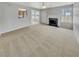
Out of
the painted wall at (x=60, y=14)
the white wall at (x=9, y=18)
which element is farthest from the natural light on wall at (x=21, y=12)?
the painted wall at (x=60, y=14)

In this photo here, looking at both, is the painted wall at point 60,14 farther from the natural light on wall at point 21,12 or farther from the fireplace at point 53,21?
the natural light on wall at point 21,12

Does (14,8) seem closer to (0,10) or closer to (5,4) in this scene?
(5,4)

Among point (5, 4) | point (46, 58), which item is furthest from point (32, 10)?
point (46, 58)

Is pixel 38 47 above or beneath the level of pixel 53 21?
beneath

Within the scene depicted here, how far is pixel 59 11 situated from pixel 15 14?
13.2ft

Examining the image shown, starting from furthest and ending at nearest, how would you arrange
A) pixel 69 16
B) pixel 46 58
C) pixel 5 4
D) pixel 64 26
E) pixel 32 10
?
1. pixel 32 10
2. pixel 64 26
3. pixel 69 16
4. pixel 5 4
5. pixel 46 58

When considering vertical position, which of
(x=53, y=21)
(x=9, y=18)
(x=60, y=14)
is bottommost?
(x=53, y=21)

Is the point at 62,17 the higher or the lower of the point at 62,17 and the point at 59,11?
the lower

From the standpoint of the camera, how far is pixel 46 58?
2.18m

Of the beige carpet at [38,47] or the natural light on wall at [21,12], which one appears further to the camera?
the natural light on wall at [21,12]

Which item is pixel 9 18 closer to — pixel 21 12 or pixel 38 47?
pixel 21 12

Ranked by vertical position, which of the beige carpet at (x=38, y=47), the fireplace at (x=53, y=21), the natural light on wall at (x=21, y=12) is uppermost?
the natural light on wall at (x=21, y=12)

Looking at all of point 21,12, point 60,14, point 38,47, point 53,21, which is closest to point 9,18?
point 21,12

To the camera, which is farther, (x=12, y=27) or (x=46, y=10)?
(x=46, y=10)
